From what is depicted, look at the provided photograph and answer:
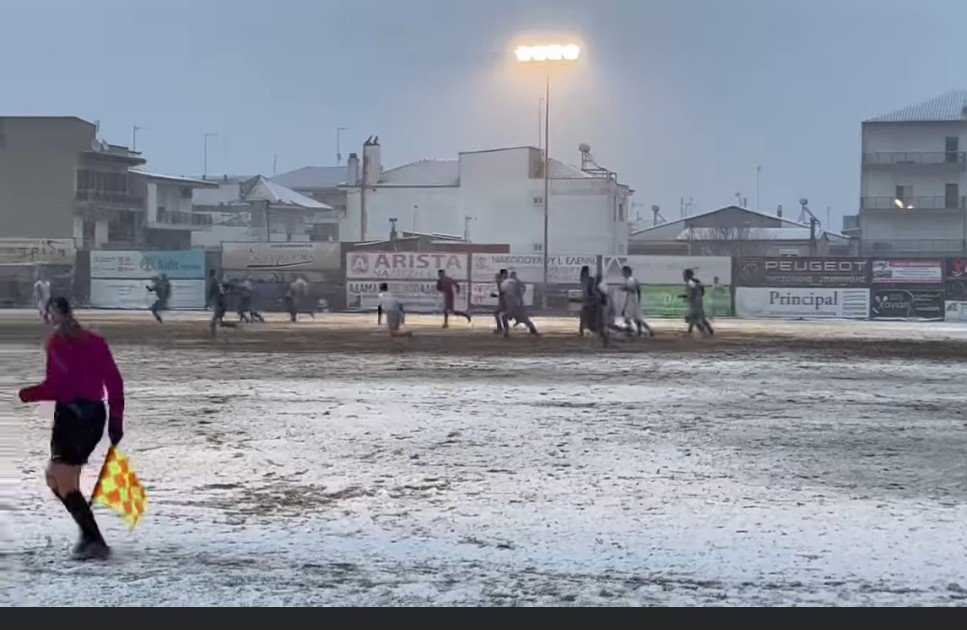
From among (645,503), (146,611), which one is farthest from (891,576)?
(146,611)

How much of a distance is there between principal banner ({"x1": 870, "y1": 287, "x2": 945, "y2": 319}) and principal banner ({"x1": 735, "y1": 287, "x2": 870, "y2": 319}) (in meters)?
0.35

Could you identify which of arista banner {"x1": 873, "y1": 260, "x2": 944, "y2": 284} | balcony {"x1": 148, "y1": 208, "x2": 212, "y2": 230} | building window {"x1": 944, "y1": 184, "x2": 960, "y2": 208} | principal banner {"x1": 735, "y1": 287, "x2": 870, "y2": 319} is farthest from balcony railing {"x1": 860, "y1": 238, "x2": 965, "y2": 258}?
balcony {"x1": 148, "y1": 208, "x2": 212, "y2": 230}

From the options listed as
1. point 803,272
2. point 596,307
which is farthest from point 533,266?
point 596,307

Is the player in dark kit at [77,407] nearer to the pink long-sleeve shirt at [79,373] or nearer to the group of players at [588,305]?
the pink long-sleeve shirt at [79,373]

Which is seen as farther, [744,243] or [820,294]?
A: [744,243]

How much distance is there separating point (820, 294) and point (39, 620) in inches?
1545

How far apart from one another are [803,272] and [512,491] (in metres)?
35.2

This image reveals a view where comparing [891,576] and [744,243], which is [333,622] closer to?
[891,576]

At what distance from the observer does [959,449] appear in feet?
39.7

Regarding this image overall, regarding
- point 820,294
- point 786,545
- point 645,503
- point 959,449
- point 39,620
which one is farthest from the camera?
point 820,294

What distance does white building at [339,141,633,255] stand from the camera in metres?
74.4

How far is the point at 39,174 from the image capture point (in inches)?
2746

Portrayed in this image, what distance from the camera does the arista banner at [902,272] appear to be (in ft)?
139

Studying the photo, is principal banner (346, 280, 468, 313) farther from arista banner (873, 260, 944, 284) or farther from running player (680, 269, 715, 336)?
running player (680, 269, 715, 336)
